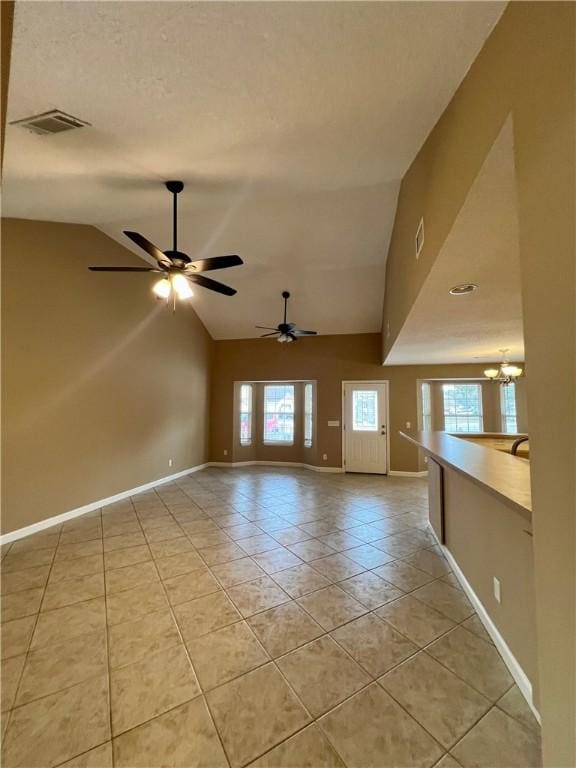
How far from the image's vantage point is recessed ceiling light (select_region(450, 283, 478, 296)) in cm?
220

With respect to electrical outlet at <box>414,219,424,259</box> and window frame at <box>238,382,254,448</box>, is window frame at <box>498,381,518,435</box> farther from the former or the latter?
electrical outlet at <box>414,219,424,259</box>

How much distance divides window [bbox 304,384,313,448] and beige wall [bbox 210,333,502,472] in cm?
27

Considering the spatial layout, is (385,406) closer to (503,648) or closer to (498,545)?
(498,545)

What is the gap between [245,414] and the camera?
8000 mm

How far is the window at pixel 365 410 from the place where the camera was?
22.7ft

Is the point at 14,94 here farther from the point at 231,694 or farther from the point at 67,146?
the point at 231,694

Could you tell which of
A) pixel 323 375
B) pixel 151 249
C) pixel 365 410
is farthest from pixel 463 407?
pixel 151 249

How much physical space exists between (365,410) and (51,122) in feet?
20.9

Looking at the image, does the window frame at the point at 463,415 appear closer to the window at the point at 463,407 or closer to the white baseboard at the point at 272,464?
the window at the point at 463,407

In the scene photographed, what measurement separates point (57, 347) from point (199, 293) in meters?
3.06

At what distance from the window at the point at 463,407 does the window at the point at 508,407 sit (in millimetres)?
442

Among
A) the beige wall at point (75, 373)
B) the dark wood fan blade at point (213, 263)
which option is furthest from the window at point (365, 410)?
the dark wood fan blade at point (213, 263)

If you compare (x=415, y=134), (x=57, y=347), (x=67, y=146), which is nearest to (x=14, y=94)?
(x=67, y=146)

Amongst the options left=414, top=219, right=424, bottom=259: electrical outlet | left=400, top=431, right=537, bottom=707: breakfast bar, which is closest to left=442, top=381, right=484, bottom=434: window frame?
left=400, top=431, right=537, bottom=707: breakfast bar
